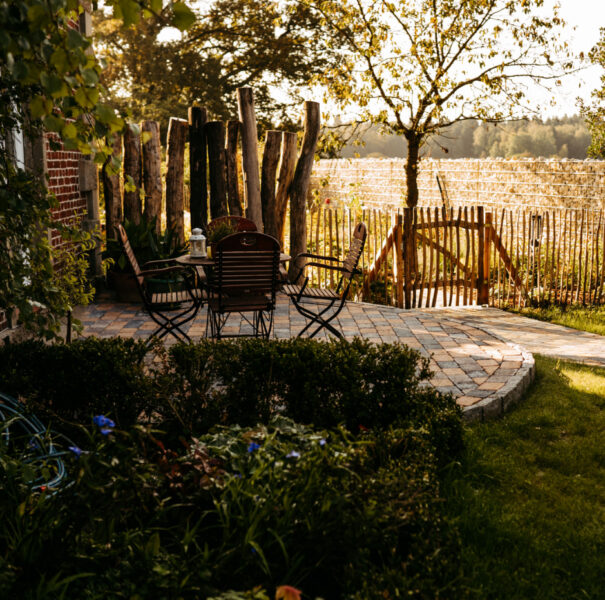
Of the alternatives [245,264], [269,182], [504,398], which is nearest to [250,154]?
[269,182]

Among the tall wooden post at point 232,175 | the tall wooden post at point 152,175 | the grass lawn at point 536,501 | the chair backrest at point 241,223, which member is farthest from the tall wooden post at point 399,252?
the grass lawn at point 536,501

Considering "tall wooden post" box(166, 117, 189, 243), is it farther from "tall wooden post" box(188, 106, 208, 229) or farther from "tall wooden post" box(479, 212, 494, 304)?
"tall wooden post" box(479, 212, 494, 304)

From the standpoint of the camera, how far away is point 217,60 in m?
23.2

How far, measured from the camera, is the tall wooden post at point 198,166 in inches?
349

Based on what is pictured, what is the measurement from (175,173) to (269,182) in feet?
4.13

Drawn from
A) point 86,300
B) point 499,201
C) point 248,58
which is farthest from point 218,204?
point 248,58

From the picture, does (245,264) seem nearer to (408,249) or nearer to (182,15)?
(182,15)

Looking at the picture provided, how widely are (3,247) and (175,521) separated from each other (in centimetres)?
154

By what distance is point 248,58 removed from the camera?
76.1 ft

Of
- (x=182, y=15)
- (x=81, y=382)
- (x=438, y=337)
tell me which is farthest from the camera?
(x=438, y=337)

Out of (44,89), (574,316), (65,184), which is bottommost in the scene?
(574,316)

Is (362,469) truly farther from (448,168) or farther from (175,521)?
(448,168)

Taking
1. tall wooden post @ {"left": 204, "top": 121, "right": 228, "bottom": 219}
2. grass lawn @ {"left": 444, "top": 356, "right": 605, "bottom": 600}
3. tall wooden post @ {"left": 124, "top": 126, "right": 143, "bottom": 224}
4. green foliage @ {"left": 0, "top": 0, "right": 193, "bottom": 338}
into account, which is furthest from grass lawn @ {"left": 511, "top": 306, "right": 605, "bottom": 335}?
green foliage @ {"left": 0, "top": 0, "right": 193, "bottom": 338}

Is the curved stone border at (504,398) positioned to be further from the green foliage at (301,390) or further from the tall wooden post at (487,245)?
the tall wooden post at (487,245)
